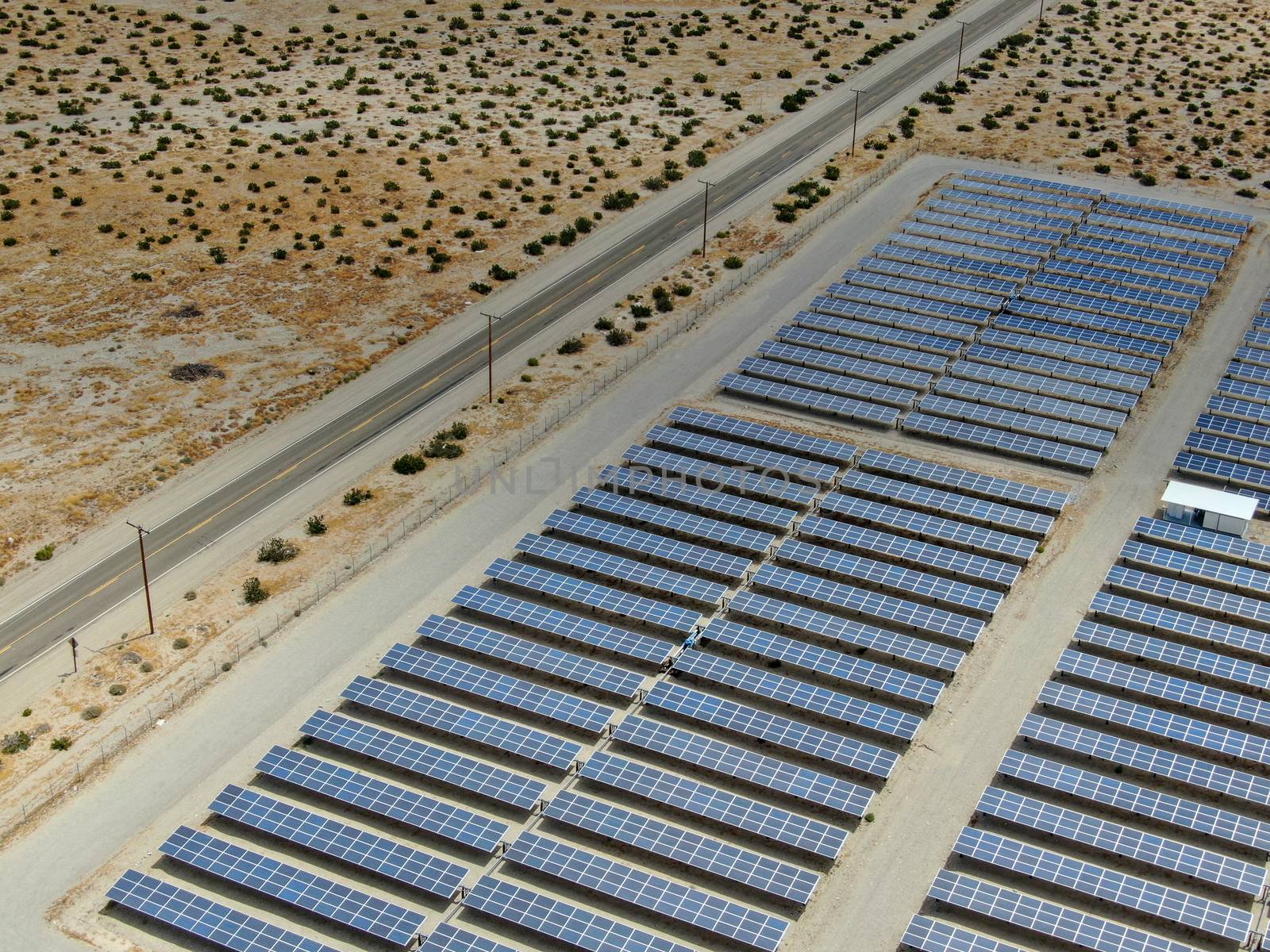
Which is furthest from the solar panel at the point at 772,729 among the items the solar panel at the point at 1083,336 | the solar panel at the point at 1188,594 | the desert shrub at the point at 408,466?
the solar panel at the point at 1083,336

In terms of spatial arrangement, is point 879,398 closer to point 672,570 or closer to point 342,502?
point 672,570

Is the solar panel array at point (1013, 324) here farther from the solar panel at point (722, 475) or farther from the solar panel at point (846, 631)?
the solar panel at point (846, 631)

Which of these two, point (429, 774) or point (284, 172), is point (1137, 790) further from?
point (284, 172)

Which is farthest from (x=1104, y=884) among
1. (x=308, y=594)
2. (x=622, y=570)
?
(x=308, y=594)

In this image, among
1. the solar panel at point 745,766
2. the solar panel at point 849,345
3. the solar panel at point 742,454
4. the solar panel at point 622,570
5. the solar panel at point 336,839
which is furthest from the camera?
the solar panel at point 849,345

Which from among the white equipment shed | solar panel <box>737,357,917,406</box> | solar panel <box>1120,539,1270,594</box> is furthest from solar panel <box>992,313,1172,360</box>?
solar panel <box>1120,539,1270,594</box>

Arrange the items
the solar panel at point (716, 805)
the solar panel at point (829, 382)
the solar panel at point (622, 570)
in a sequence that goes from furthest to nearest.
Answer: the solar panel at point (829, 382) → the solar panel at point (622, 570) → the solar panel at point (716, 805)

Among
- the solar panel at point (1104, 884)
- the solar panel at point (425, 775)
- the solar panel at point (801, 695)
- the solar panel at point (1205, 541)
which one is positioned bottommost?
the solar panel at point (1104, 884)
